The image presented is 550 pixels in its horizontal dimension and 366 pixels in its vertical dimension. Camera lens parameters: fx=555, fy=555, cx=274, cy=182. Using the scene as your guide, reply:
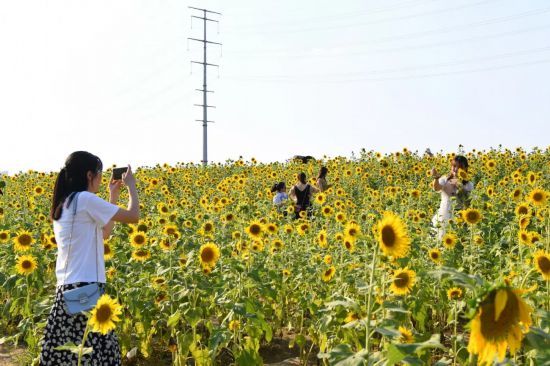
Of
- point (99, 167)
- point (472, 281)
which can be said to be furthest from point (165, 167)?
point (472, 281)

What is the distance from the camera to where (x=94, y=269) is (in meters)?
3.26

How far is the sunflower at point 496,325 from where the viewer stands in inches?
49.4

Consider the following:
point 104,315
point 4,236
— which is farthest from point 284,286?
point 4,236

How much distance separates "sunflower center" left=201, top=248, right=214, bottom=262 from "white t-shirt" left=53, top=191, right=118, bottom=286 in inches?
32.4

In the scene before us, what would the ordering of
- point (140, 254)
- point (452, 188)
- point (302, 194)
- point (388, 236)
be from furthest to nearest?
point (302, 194), point (452, 188), point (140, 254), point (388, 236)

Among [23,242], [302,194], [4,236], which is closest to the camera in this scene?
[23,242]

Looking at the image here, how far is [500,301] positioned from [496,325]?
0.10 m

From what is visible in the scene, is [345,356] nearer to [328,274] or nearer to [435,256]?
[328,274]

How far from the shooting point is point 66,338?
3240 mm

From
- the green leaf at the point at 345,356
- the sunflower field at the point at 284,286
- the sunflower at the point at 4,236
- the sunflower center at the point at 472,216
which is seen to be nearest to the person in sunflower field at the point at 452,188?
the sunflower field at the point at 284,286

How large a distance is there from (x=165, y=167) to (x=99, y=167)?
14.0 m

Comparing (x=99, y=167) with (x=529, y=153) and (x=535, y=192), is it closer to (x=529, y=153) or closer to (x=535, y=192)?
(x=535, y=192)

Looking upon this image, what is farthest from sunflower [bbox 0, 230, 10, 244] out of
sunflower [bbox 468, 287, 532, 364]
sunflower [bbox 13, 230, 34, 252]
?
sunflower [bbox 468, 287, 532, 364]

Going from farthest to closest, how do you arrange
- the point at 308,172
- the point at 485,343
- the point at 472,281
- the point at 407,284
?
the point at 308,172 < the point at 407,284 < the point at 472,281 < the point at 485,343
